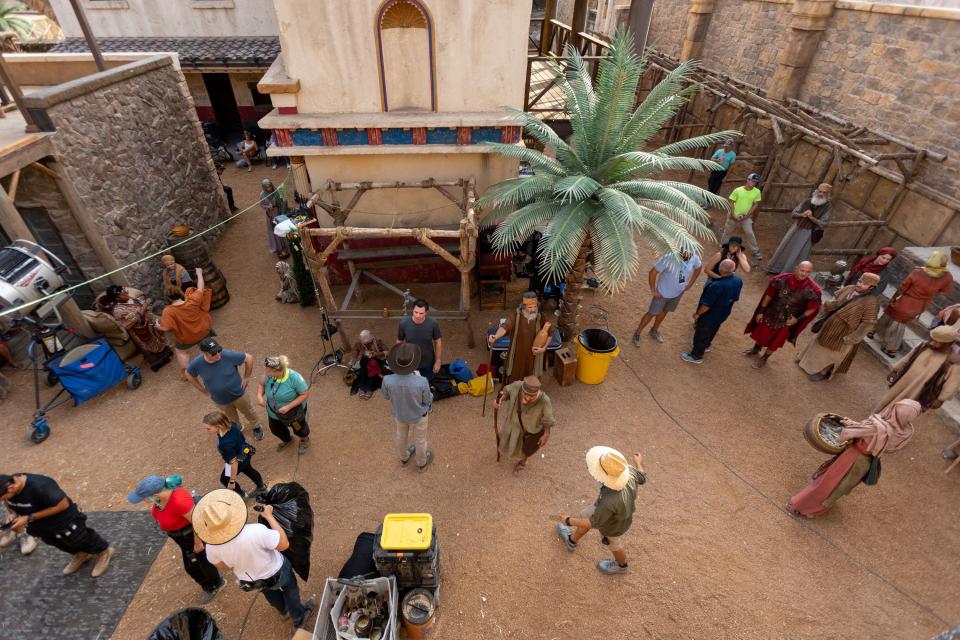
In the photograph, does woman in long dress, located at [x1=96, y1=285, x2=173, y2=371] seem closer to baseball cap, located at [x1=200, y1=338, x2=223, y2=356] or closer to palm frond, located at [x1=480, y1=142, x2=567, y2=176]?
baseball cap, located at [x1=200, y1=338, x2=223, y2=356]

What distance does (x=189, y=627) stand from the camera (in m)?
3.53

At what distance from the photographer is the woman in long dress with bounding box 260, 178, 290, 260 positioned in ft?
29.3

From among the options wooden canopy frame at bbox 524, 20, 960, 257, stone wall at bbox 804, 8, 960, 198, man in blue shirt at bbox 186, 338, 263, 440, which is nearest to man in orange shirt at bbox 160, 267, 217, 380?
man in blue shirt at bbox 186, 338, 263, 440

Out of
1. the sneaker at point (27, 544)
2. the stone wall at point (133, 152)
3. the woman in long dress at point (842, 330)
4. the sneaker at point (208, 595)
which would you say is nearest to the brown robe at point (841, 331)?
the woman in long dress at point (842, 330)

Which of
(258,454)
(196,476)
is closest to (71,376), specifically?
(196,476)

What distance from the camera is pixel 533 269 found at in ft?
27.7

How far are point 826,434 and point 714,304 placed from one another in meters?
2.23

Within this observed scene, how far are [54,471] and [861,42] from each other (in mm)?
15893

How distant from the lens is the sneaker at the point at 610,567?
4605 mm

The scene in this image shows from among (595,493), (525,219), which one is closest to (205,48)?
(525,219)

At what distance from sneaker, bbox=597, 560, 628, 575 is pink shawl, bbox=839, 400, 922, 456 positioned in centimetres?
252

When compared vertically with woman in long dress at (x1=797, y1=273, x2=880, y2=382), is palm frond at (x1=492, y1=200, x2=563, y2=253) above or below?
above

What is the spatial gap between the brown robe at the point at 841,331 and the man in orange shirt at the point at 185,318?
29.0 ft

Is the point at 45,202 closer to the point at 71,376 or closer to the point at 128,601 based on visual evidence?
the point at 71,376
